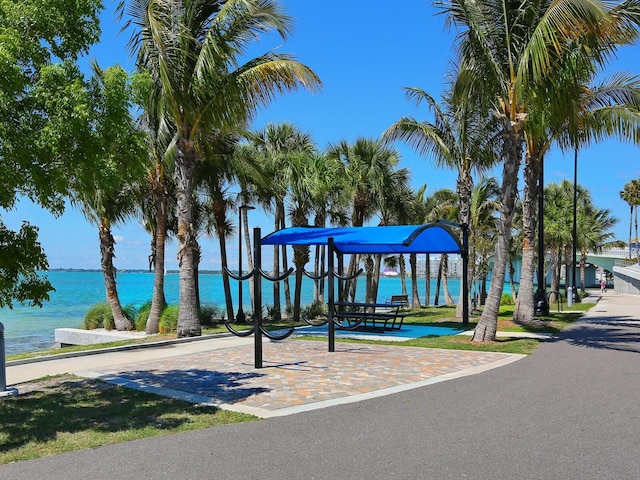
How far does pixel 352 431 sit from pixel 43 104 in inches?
188

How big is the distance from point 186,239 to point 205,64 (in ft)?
15.2

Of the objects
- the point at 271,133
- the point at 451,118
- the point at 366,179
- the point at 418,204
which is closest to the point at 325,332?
the point at 451,118

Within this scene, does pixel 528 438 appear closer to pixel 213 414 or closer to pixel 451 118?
pixel 213 414

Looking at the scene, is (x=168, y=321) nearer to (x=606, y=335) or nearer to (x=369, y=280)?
(x=606, y=335)

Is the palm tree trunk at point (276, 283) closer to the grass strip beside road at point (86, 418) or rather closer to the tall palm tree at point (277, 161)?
the tall palm tree at point (277, 161)

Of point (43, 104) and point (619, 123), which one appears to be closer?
point (43, 104)

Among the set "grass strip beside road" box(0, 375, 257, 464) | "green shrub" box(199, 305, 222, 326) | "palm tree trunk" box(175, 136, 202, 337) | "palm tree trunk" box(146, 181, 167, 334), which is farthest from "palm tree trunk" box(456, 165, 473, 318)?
"grass strip beside road" box(0, 375, 257, 464)

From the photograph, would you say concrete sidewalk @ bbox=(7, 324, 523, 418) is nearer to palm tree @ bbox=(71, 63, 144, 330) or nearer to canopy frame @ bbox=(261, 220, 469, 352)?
palm tree @ bbox=(71, 63, 144, 330)

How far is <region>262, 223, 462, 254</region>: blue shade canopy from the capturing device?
1617cm

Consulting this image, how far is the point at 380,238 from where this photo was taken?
16375 mm

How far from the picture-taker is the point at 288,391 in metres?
8.32

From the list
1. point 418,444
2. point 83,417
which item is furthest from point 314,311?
point 418,444

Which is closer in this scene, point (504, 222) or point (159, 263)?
point (504, 222)

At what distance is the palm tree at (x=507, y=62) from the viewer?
1266cm
